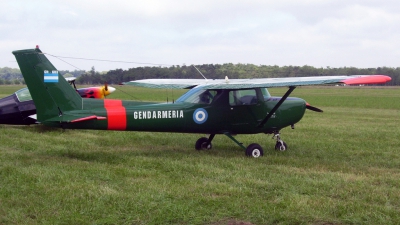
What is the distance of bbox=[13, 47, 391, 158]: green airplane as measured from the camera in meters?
8.76

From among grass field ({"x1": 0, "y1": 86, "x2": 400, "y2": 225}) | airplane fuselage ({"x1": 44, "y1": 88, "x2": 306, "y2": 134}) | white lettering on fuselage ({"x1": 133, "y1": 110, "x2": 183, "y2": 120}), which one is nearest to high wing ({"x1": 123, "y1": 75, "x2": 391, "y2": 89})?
airplane fuselage ({"x1": 44, "y1": 88, "x2": 306, "y2": 134})

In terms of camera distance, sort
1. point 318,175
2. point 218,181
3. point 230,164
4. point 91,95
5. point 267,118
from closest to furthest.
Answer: point 218,181 → point 318,175 → point 230,164 → point 267,118 → point 91,95

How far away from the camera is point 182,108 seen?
9.77m

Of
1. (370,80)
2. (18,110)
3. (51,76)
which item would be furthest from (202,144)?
(18,110)

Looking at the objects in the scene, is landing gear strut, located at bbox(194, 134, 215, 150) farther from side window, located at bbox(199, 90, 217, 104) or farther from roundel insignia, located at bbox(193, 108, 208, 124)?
side window, located at bbox(199, 90, 217, 104)

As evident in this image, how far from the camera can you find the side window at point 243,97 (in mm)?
10094

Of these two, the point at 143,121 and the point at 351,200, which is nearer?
the point at 351,200

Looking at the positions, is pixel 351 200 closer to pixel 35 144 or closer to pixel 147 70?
pixel 35 144

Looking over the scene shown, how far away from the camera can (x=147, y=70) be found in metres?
17.9

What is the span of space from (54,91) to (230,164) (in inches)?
147

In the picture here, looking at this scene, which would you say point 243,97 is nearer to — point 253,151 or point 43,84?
point 253,151

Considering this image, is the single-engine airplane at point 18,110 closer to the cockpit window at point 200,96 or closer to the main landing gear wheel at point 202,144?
the main landing gear wheel at point 202,144

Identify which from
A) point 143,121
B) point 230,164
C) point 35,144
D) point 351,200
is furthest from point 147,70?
point 351,200

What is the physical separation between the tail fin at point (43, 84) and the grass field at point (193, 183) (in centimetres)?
98
